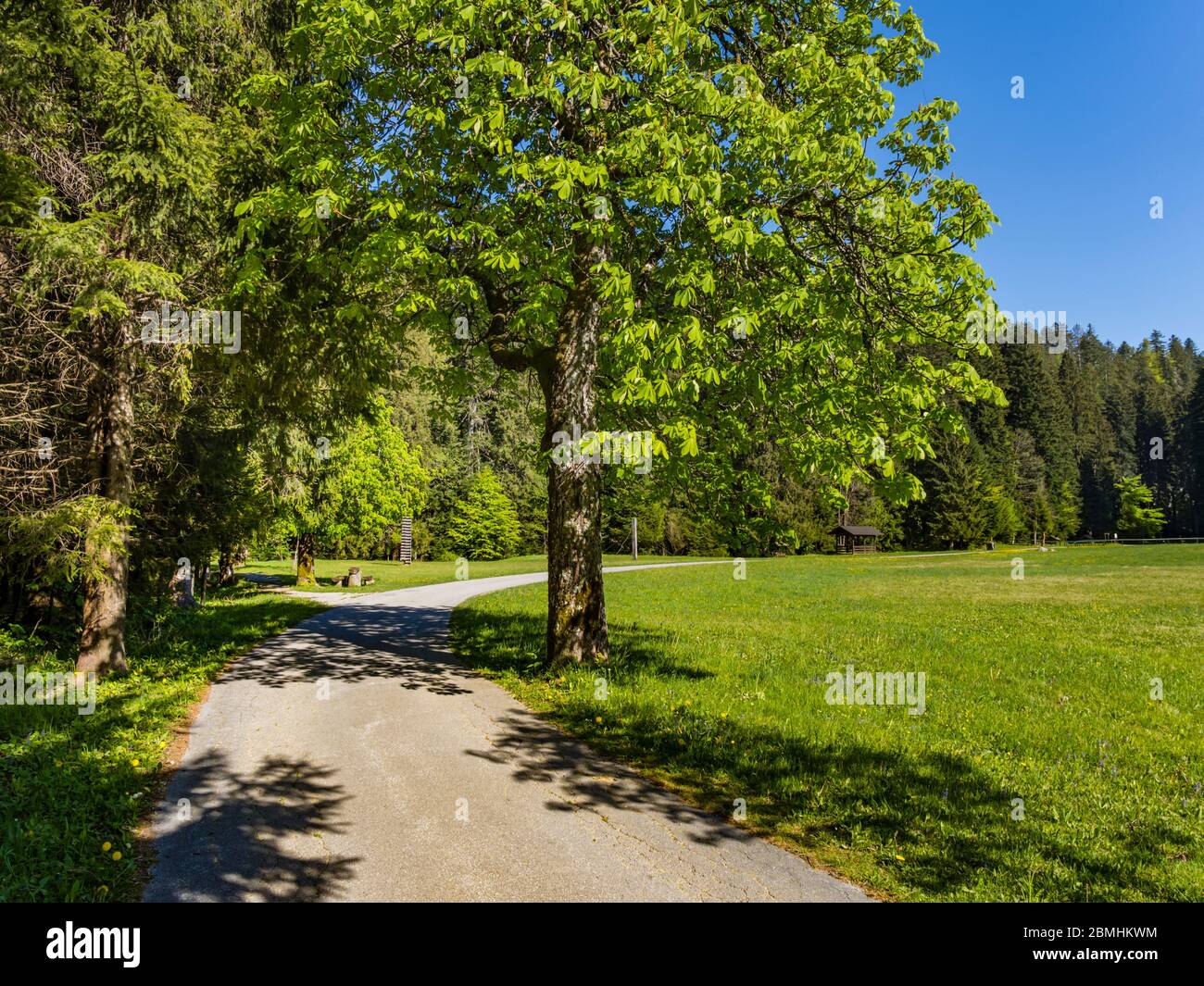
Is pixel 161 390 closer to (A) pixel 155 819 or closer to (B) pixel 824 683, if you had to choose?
(A) pixel 155 819

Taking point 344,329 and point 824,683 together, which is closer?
point 824,683

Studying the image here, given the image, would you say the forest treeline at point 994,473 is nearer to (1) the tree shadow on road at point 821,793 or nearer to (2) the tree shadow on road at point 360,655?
(2) the tree shadow on road at point 360,655

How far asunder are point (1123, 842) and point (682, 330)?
5.58m

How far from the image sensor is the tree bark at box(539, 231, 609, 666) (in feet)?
31.3

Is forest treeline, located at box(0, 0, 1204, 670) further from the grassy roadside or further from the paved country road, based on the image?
the paved country road

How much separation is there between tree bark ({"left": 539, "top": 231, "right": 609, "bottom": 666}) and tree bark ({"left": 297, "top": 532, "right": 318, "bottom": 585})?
21.2 m

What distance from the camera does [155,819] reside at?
5066 millimetres

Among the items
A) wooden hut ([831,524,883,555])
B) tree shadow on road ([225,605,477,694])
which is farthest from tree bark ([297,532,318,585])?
wooden hut ([831,524,883,555])

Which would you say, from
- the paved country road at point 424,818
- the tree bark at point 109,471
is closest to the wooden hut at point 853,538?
the paved country road at point 424,818

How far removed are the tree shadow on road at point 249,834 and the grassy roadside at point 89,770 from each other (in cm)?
24

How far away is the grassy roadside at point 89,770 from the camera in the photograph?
166 inches

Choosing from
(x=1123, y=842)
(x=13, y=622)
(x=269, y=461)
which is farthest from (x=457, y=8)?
(x=269, y=461)

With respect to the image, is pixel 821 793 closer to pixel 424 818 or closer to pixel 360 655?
pixel 424 818

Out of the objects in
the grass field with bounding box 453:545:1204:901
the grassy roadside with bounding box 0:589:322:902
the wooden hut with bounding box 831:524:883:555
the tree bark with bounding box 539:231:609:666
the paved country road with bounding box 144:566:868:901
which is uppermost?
the tree bark with bounding box 539:231:609:666
